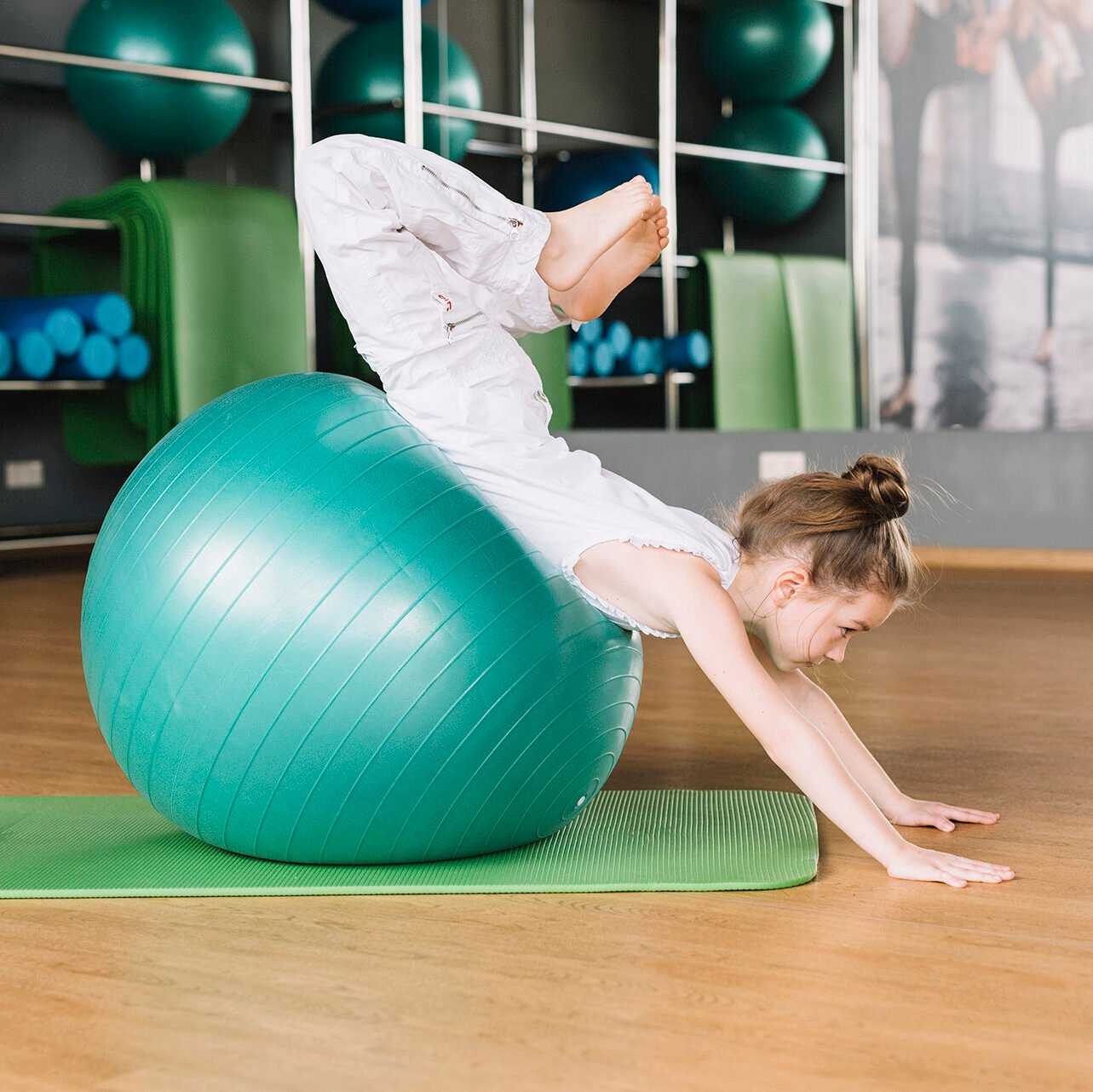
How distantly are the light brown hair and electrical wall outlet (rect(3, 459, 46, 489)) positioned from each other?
3.71 metres

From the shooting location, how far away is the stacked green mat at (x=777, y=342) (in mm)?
5609

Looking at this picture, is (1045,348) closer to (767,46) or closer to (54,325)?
(767,46)

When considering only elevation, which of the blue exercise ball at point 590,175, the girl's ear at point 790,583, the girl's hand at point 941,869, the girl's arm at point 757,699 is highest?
the blue exercise ball at point 590,175

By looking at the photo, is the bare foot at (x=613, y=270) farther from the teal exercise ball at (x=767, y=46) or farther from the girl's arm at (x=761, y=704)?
the teal exercise ball at (x=767, y=46)

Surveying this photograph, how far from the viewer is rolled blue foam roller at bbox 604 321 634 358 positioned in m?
5.54

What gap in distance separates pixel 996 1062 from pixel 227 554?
829 millimetres

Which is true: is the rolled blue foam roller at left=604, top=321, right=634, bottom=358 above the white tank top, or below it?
above

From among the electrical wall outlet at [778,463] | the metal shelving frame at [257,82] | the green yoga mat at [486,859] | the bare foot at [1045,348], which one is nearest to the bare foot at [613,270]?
the green yoga mat at [486,859]

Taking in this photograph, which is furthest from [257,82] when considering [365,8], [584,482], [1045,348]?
[584,482]

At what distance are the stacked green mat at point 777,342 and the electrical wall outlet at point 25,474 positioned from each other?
2397 mm

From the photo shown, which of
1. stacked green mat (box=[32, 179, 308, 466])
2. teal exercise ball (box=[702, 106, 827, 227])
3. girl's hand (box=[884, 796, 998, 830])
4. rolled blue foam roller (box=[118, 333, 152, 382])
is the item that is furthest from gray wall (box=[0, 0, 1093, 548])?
girl's hand (box=[884, 796, 998, 830])

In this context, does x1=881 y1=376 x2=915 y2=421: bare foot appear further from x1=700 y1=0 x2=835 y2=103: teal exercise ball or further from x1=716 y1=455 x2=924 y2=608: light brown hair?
x1=716 y1=455 x2=924 y2=608: light brown hair

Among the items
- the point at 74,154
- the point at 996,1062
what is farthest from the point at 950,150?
the point at 996,1062

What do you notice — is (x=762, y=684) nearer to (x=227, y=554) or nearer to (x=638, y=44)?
(x=227, y=554)
